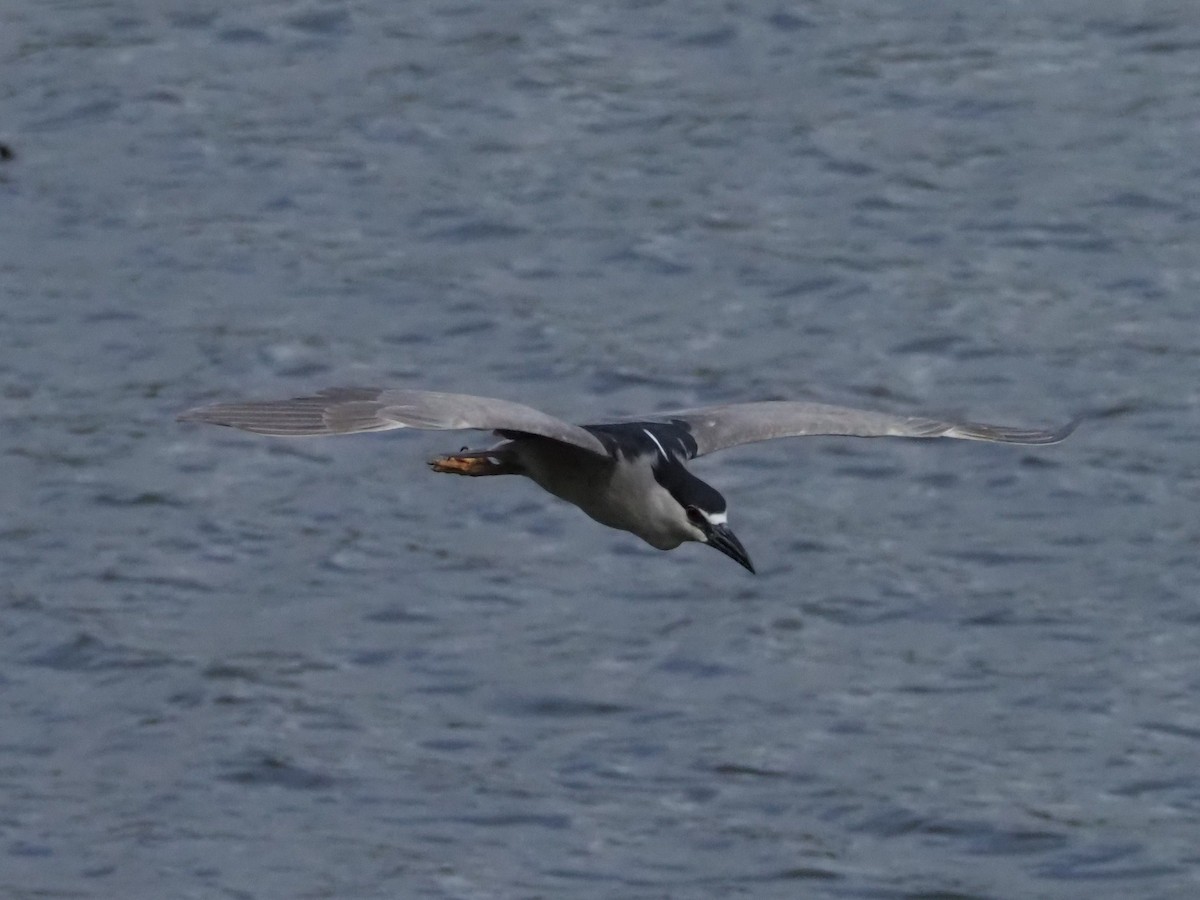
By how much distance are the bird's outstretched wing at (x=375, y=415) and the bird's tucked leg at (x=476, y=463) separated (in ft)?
2.81

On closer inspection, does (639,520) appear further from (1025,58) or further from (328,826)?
(1025,58)

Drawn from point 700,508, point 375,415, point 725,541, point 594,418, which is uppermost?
point 375,415

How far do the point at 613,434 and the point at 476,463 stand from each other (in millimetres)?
596

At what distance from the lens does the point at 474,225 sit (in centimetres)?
1930

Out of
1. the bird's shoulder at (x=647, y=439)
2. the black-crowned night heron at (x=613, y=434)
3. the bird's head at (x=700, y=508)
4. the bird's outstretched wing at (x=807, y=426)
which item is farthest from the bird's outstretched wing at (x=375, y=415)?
the bird's outstretched wing at (x=807, y=426)

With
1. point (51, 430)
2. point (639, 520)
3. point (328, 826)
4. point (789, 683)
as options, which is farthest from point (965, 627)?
point (51, 430)

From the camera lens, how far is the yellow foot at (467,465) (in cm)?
1155

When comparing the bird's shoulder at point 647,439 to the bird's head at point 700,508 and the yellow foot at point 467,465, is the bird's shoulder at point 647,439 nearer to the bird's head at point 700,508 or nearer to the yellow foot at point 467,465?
the bird's head at point 700,508

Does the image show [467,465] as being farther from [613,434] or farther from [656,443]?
[656,443]

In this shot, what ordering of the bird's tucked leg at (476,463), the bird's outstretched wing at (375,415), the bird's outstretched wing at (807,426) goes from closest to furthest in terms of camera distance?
the bird's outstretched wing at (375,415) < the bird's tucked leg at (476,463) < the bird's outstretched wing at (807,426)

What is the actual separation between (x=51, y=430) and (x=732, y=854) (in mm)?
5685

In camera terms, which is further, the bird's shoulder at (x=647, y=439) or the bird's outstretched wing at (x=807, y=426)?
the bird's outstretched wing at (x=807, y=426)

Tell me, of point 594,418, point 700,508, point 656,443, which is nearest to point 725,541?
point 700,508

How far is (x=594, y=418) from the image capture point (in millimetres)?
16781
